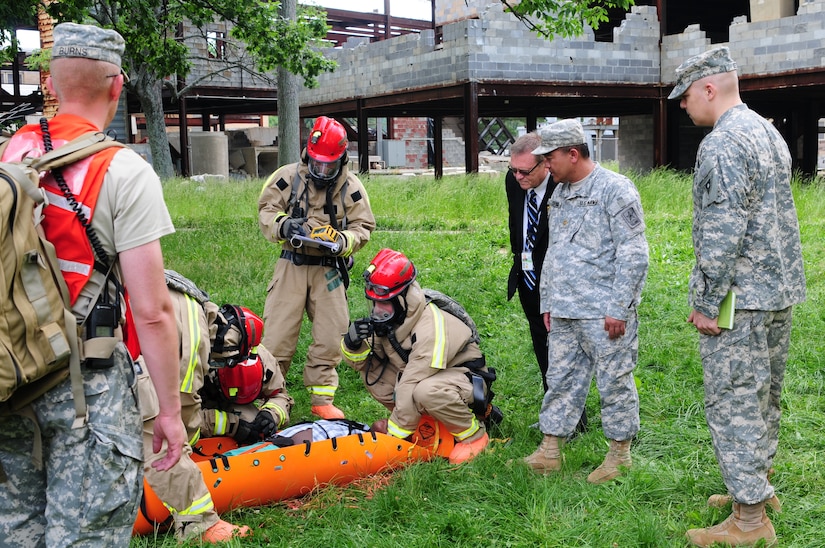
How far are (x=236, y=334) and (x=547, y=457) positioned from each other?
6.06 feet

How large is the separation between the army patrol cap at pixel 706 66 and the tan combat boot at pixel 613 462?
1.90 metres

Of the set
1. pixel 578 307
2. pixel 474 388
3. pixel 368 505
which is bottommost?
pixel 368 505

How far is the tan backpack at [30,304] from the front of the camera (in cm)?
222

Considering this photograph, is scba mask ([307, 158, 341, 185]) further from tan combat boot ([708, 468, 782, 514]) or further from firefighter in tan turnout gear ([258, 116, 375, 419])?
tan combat boot ([708, 468, 782, 514])

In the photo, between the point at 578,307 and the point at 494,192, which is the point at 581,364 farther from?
the point at 494,192

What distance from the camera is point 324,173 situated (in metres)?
5.82

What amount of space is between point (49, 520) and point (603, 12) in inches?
331

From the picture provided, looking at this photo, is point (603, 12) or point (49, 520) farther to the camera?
point (603, 12)

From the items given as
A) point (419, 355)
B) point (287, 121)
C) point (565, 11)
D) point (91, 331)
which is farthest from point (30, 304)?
point (287, 121)

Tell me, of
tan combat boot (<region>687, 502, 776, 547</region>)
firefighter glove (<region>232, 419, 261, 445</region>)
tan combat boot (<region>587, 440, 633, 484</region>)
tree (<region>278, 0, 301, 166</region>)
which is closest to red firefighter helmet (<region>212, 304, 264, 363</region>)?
firefighter glove (<region>232, 419, 261, 445</region>)

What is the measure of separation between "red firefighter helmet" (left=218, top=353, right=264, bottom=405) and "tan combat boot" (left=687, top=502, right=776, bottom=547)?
8.43ft

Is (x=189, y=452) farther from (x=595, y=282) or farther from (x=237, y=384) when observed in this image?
(x=595, y=282)

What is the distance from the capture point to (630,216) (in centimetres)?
426

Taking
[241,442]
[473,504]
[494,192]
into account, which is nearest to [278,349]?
[241,442]
